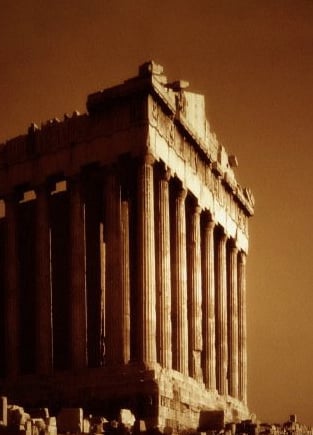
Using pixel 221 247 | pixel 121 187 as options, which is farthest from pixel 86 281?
pixel 221 247

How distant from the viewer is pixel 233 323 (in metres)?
73.6

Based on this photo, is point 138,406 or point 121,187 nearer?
point 138,406

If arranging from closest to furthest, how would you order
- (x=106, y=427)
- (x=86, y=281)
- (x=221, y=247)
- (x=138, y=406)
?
(x=106, y=427) < (x=138, y=406) < (x=86, y=281) < (x=221, y=247)

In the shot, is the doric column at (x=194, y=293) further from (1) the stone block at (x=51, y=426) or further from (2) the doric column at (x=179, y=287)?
(1) the stone block at (x=51, y=426)

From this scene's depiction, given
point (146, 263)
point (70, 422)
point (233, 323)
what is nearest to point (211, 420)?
point (146, 263)

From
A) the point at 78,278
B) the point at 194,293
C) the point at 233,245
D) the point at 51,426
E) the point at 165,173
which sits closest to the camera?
the point at 51,426

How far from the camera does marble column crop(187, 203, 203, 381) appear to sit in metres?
65.9

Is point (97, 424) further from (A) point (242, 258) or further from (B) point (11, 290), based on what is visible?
(A) point (242, 258)

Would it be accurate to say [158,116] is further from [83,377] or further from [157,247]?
[83,377]

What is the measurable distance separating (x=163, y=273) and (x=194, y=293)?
19.5 ft

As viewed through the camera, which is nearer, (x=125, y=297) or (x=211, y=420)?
(x=211, y=420)

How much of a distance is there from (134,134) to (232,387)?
17599 millimetres

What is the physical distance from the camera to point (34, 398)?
194 feet

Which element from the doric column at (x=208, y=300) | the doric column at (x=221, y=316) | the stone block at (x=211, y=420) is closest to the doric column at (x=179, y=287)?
the stone block at (x=211, y=420)
